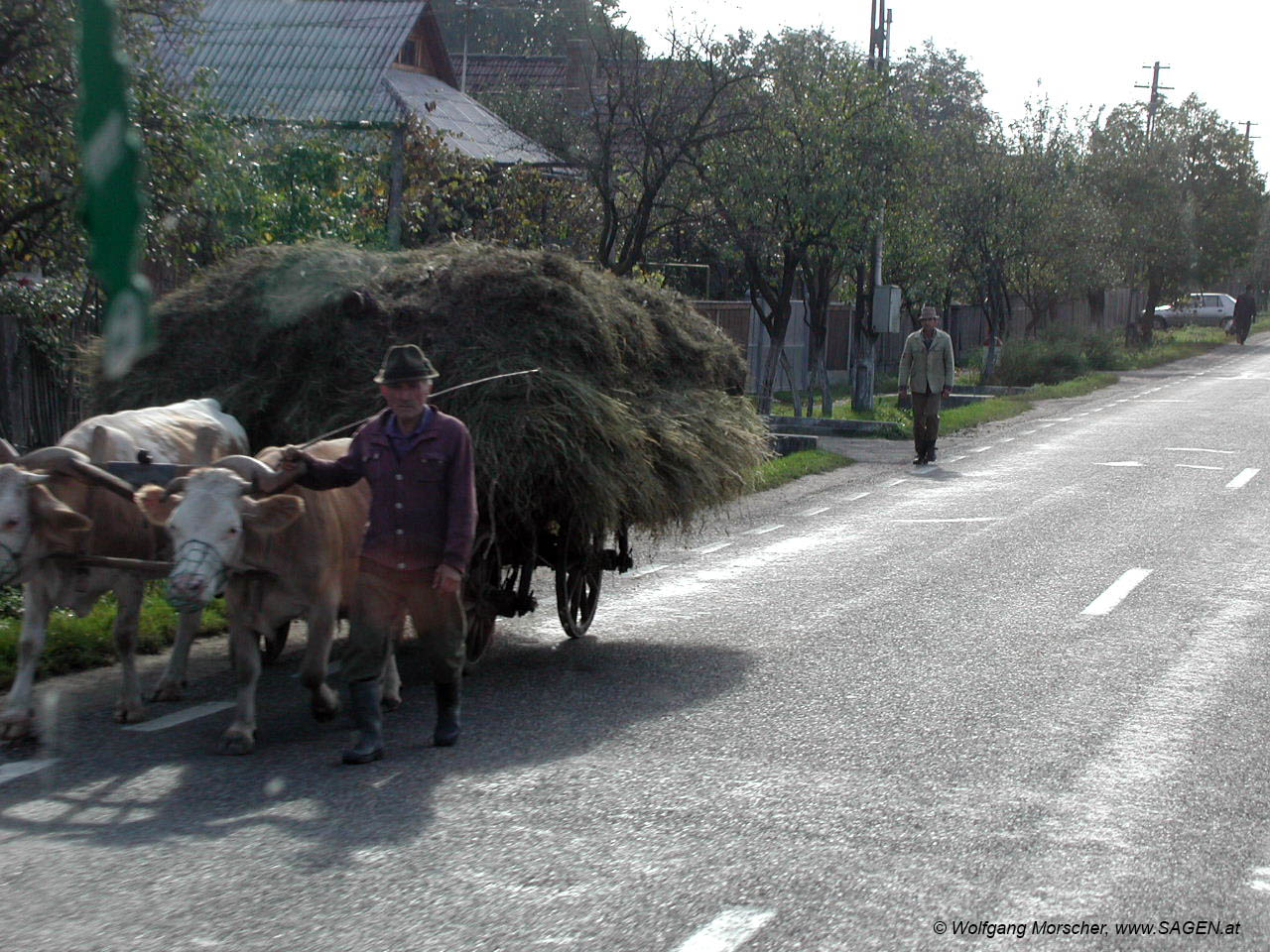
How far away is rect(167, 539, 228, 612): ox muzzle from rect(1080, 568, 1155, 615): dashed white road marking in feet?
19.4

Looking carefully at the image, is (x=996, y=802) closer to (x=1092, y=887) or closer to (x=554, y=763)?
(x=1092, y=887)

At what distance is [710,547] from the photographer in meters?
12.9

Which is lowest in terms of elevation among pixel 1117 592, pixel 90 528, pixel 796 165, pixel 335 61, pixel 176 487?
pixel 1117 592

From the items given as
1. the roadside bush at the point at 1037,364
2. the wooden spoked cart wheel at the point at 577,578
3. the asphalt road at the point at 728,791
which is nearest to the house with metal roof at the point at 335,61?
the roadside bush at the point at 1037,364

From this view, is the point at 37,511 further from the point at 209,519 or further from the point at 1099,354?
the point at 1099,354

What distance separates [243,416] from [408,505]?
224 centimetres

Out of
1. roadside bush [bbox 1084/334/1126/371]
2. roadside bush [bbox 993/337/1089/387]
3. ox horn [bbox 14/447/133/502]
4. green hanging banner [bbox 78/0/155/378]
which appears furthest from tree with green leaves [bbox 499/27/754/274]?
roadside bush [bbox 1084/334/1126/371]

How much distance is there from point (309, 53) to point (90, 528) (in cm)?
2841

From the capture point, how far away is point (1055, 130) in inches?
1655

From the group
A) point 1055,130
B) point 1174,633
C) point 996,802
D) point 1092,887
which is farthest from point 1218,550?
point 1055,130

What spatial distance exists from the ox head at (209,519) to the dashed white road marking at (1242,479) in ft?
43.0

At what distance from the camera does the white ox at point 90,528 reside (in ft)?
22.3

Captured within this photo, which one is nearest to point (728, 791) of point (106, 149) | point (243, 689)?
point (243, 689)

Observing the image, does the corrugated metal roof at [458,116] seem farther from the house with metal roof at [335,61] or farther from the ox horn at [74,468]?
the ox horn at [74,468]
